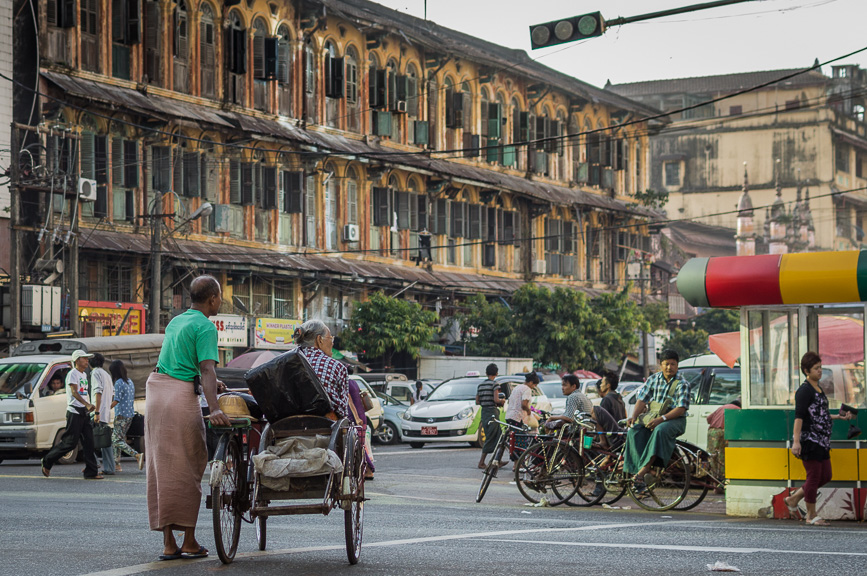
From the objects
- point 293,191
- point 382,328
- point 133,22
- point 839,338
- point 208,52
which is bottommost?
point 382,328

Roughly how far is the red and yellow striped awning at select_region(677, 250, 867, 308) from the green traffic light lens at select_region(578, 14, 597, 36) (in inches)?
102

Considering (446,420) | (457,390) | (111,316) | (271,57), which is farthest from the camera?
(271,57)

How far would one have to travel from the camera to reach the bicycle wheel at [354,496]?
8.62m

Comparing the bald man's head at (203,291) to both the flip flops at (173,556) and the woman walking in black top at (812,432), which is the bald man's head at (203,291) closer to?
the flip flops at (173,556)

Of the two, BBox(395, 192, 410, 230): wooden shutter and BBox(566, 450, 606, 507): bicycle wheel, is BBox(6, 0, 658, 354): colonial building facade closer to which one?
BBox(395, 192, 410, 230): wooden shutter

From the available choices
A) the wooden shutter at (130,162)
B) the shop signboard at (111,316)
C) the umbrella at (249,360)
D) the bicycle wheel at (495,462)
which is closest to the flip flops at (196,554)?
the bicycle wheel at (495,462)

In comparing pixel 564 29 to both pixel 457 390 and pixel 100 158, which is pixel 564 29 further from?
pixel 100 158

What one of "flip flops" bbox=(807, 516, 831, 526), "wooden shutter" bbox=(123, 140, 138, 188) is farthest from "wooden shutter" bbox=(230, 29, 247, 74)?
"flip flops" bbox=(807, 516, 831, 526)

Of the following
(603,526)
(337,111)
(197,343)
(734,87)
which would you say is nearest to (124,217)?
(337,111)

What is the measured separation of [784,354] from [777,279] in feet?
2.99

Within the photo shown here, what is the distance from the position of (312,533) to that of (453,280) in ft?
115

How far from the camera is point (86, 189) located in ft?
102

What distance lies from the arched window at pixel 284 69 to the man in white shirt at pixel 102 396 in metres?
21.7

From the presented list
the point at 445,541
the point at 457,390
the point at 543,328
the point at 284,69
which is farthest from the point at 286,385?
the point at 543,328
